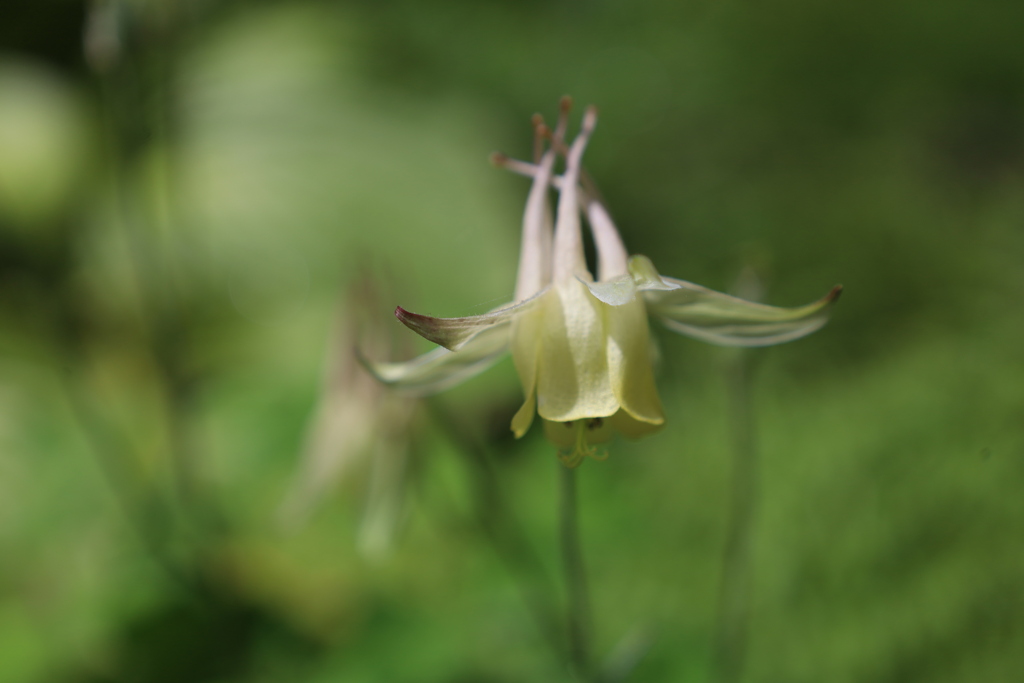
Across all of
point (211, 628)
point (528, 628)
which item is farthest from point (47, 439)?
point (528, 628)

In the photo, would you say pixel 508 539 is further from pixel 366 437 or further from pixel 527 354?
pixel 527 354

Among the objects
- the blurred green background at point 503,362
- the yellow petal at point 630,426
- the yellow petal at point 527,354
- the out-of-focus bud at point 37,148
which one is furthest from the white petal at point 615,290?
the out-of-focus bud at point 37,148

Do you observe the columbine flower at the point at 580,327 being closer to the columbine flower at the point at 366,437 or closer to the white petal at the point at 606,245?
the white petal at the point at 606,245

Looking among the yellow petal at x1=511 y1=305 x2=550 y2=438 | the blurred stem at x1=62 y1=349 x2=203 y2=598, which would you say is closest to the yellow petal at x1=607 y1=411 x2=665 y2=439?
the yellow petal at x1=511 y1=305 x2=550 y2=438

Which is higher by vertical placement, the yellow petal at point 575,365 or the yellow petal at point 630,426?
the yellow petal at point 575,365

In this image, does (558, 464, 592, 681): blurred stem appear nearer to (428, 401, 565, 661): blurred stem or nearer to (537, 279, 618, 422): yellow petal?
(537, 279, 618, 422): yellow petal

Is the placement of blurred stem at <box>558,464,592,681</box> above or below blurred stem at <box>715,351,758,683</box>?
above

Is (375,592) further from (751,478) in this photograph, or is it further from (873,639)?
(873,639)
